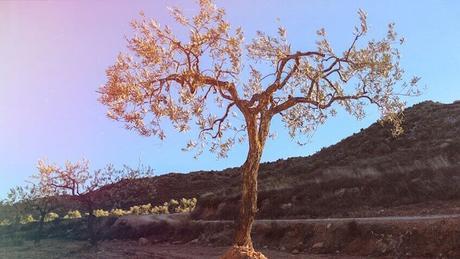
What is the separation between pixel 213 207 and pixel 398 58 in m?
28.6

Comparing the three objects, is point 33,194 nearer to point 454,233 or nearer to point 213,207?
point 213,207

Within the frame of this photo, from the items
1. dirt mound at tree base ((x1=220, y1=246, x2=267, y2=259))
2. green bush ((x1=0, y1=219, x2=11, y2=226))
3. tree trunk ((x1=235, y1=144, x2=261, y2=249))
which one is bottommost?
dirt mound at tree base ((x1=220, y1=246, x2=267, y2=259))

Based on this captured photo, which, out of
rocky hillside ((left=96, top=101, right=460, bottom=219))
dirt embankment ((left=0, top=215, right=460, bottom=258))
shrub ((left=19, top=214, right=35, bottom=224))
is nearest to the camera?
dirt embankment ((left=0, top=215, right=460, bottom=258))

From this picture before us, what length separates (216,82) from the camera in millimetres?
17797

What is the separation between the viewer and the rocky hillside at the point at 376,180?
33.0 metres

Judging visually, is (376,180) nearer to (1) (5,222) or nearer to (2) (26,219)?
(2) (26,219)

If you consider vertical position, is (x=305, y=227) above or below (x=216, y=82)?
below

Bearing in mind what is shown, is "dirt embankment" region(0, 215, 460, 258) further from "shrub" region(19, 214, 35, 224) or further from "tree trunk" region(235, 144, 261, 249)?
"shrub" region(19, 214, 35, 224)

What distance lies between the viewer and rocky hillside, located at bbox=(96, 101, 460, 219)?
33.0 m

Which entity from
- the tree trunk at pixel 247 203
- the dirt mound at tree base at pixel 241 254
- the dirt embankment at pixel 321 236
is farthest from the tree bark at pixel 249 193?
the dirt embankment at pixel 321 236

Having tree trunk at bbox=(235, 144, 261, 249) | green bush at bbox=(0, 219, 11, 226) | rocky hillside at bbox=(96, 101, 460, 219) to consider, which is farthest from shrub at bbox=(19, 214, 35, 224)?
tree trunk at bbox=(235, 144, 261, 249)

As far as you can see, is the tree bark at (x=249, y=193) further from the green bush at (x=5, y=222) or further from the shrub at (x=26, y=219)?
the green bush at (x=5, y=222)

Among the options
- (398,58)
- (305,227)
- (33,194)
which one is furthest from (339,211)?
(33,194)

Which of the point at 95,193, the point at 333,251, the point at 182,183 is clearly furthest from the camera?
the point at 182,183
